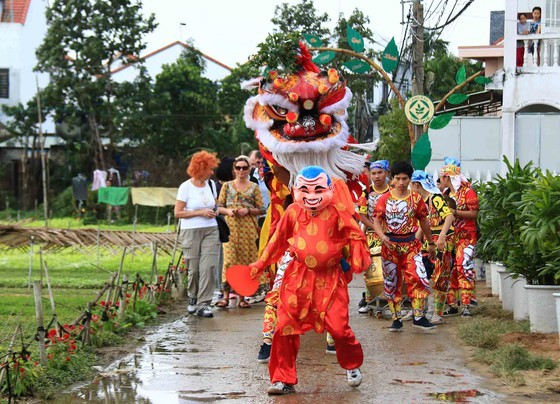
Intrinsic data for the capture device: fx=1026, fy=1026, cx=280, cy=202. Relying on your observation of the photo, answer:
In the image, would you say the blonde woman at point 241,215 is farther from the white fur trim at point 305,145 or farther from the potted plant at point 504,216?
the white fur trim at point 305,145

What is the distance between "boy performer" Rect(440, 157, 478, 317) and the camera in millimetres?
12008

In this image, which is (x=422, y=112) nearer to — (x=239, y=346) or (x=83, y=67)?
(x=239, y=346)

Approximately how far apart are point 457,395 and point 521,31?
14.2 metres

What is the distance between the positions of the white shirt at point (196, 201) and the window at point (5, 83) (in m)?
35.6

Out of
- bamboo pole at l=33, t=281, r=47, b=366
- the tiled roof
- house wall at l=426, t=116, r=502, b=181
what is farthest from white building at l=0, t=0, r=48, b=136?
bamboo pole at l=33, t=281, r=47, b=366

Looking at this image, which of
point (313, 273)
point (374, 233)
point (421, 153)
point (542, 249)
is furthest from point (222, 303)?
point (421, 153)

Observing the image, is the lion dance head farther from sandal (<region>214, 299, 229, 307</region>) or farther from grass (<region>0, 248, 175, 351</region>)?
sandal (<region>214, 299, 229, 307</region>)

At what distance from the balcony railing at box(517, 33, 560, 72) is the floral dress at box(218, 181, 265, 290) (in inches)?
361

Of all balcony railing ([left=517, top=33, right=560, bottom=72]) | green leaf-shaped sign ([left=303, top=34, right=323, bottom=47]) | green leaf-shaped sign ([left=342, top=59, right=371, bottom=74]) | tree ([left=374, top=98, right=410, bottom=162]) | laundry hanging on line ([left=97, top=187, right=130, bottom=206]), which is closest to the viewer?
green leaf-shaped sign ([left=303, top=34, right=323, bottom=47])

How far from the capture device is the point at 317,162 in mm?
9602

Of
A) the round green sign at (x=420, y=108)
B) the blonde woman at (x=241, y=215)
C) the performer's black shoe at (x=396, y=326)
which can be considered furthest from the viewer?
the round green sign at (x=420, y=108)

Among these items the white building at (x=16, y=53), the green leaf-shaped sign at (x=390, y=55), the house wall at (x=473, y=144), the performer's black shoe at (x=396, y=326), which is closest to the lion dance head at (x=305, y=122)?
the performer's black shoe at (x=396, y=326)

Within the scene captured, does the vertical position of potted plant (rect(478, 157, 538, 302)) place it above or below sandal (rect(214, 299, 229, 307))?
above

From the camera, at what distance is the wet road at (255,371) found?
7.45 m
